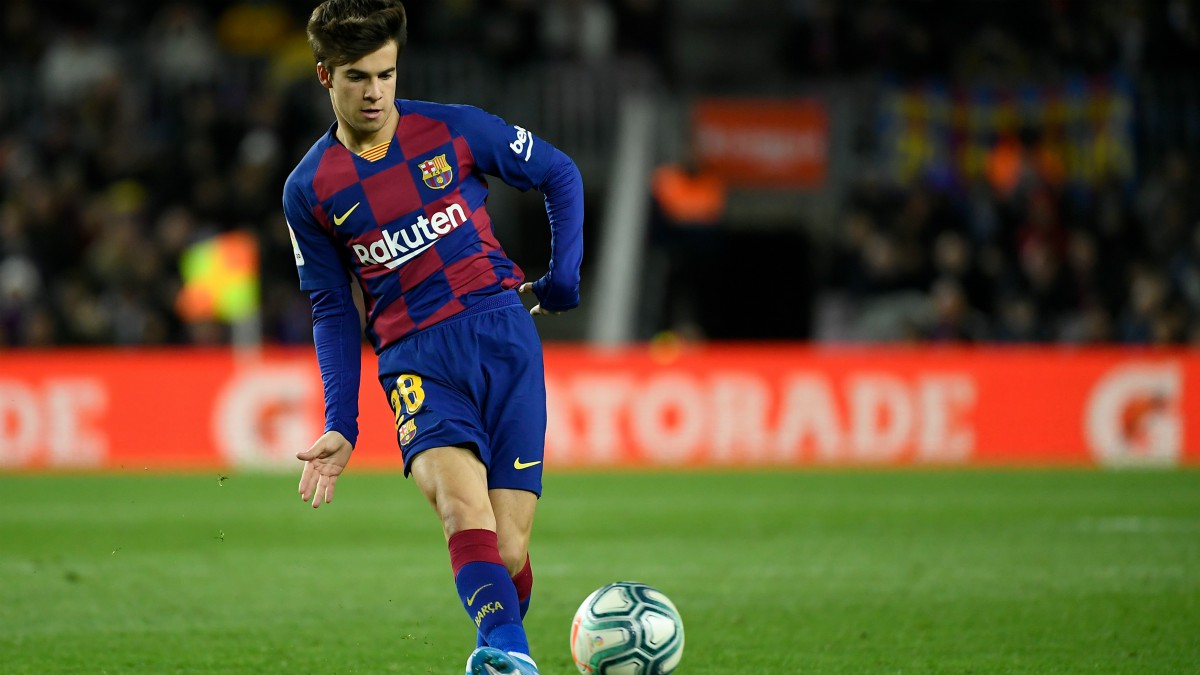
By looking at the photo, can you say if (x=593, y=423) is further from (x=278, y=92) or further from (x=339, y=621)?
(x=339, y=621)

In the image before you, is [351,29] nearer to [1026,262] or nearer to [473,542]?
[473,542]

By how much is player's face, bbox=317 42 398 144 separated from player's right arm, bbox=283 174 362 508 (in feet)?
0.96

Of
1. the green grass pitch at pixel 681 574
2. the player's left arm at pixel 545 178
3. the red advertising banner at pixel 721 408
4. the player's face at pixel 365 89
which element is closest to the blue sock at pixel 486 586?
the player's left arm at pixel 545 178

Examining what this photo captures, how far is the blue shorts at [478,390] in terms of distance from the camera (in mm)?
4828

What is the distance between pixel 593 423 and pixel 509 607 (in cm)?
1100

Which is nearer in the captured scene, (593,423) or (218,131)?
(593,423)

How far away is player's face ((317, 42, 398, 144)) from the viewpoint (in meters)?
4.79

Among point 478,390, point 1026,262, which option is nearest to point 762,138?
point 1026,262

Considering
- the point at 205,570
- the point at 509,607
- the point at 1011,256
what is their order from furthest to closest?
the point at 1011,256 < the point at 205,570 < the point at 509,607

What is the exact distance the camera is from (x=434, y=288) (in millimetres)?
4953

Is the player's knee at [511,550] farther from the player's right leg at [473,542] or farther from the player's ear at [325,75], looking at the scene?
the player's ear at [325,75]

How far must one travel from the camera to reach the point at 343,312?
507 centimetres

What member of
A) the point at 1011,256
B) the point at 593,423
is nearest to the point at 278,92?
the point at 593,423

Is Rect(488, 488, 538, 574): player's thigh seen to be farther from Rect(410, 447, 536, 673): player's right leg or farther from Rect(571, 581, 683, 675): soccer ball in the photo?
Rect(571, 581, 683, 675): soccer ball
